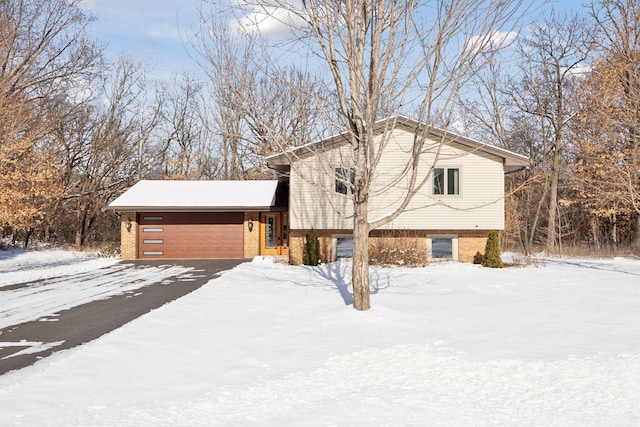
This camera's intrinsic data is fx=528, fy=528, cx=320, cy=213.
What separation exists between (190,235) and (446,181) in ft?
38.1

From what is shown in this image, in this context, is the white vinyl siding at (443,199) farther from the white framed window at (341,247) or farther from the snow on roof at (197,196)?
the snow on roof at (197,196)

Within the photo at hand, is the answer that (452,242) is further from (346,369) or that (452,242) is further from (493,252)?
(346,369)

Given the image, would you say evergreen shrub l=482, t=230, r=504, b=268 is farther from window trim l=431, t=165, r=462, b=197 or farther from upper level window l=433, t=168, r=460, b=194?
upper level window l=433, t=168, r=460, b=194

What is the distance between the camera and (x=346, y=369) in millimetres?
6047

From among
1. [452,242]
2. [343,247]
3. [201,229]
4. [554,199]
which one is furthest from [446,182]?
[554,199]

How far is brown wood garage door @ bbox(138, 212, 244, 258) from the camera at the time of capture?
23781 mm

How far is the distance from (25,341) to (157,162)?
35457 mm

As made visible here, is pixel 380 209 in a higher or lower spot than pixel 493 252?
higher

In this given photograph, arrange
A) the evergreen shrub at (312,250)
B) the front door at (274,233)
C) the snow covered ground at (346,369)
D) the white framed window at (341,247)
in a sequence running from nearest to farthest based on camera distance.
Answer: the snow covered ground at (346,369)
the evergreen shrub at (312,250)
the white framed window at (341,247)
the front door at (274,233)

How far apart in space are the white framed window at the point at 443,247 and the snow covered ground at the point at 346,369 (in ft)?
32.0

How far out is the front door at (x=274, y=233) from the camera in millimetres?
23969

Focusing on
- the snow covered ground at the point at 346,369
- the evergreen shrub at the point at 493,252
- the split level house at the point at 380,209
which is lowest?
the snow covered ground at the point at 346,369

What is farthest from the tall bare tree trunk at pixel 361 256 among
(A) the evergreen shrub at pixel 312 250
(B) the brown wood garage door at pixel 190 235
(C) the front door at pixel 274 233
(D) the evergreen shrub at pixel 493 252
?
(B) the brown wood garage door at pixel 190 235

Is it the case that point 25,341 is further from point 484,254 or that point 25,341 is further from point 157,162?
point 157,162
